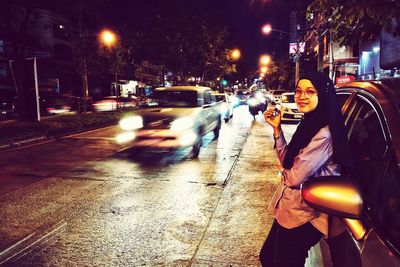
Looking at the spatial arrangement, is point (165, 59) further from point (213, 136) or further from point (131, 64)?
point (213, 136)

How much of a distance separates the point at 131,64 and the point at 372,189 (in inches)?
1591

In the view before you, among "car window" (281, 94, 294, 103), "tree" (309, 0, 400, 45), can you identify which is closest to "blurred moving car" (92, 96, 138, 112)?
"car window" (281, 94, 294, 103)

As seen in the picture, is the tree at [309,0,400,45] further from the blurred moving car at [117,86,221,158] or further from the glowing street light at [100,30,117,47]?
the glowing street light at [100,30,117,47]

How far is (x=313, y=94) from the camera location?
2.43 metres

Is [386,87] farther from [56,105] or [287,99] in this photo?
[56,105]

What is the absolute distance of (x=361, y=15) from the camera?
4391 mm

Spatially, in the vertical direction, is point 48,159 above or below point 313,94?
below

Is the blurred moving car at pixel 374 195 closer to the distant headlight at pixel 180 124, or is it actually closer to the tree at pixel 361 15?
the tree at pixel 361 15

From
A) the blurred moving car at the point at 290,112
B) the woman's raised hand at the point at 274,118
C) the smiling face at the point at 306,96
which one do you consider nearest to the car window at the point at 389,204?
the smiling face at the point at 306,96

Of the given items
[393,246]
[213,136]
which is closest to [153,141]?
[213,136]

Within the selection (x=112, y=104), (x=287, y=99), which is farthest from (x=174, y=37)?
(x=287, y=99)

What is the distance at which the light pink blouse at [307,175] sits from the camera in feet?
7.25

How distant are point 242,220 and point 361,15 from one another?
3039 millimetres

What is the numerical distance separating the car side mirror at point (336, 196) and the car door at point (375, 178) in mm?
99
